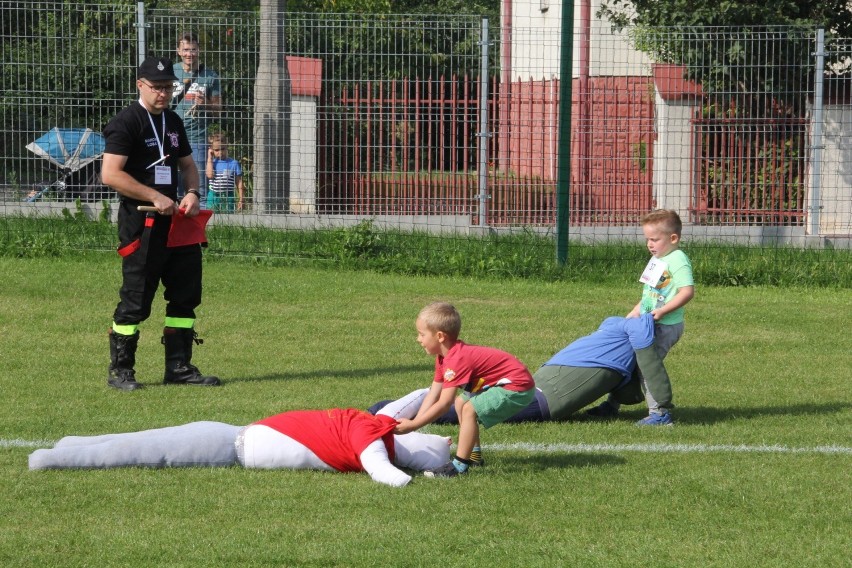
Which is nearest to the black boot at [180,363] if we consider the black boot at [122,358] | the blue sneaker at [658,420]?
the black boot at [122,358]

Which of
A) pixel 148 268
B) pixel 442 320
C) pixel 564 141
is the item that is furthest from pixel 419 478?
pixel 564 141

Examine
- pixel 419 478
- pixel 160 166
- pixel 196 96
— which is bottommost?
pixel 419 478

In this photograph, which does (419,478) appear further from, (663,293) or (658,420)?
(663,293)

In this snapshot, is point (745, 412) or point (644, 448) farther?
point (745, 412)

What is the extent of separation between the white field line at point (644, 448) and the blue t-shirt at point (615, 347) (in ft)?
2.45

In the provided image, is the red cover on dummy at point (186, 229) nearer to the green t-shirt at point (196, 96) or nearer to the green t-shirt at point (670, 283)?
the green t-shirt at point (670, 283)

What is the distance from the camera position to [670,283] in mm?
7430

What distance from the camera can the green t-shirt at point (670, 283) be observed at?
291 inches

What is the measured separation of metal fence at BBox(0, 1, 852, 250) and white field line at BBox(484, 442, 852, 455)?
7.42 meters

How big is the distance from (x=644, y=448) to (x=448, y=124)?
822cm

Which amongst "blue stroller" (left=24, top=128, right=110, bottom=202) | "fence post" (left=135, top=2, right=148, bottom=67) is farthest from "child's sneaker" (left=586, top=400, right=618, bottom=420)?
"blue stroller" (left=24, top=128, right=110, bottom=202)

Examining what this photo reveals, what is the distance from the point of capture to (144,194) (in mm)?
8266

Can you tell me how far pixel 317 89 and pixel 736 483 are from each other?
30.0 ft

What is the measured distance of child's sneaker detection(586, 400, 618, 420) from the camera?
7.70 meters
